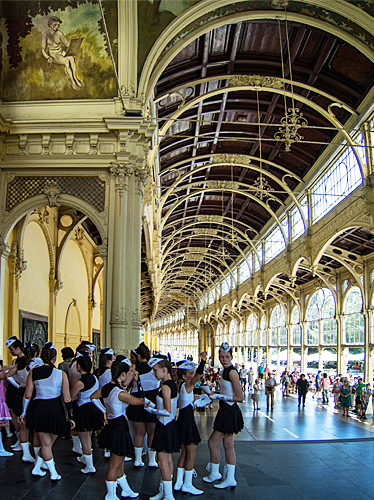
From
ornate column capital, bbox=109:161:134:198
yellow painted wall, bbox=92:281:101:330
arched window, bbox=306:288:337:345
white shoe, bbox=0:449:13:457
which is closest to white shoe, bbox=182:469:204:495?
white shoe, bbox=0:449:13:457

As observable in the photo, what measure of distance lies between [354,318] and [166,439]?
21746 millimetres

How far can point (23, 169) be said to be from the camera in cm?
1115

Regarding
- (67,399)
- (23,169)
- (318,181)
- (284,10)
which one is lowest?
(67,399)

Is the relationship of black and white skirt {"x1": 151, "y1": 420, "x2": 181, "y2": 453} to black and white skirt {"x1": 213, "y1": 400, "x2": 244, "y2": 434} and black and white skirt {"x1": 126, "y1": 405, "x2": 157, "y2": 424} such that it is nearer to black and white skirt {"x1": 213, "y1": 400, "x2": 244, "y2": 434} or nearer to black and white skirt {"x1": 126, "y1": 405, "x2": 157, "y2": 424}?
black and white skirt {"x1": 213, "y1": 400, "x2": 244, "y2": 434}

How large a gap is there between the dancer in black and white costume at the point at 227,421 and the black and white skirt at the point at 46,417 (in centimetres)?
199

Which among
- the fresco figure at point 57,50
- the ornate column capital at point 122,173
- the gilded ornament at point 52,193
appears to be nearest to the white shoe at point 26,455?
the gilded ornament at point 52,193

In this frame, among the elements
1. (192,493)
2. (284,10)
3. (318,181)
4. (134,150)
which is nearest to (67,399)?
(192,493)

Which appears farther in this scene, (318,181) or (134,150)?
A: (318,181)

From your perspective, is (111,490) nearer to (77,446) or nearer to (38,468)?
(38,468)

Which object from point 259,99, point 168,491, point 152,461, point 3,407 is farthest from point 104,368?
point 259,99

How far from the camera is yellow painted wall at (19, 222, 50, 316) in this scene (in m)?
13.6

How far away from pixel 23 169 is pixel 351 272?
56.7 ft

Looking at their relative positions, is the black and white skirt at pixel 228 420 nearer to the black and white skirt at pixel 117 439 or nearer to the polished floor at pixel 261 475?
the polished floor at pixel 261 475

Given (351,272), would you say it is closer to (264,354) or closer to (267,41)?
(267,41)
